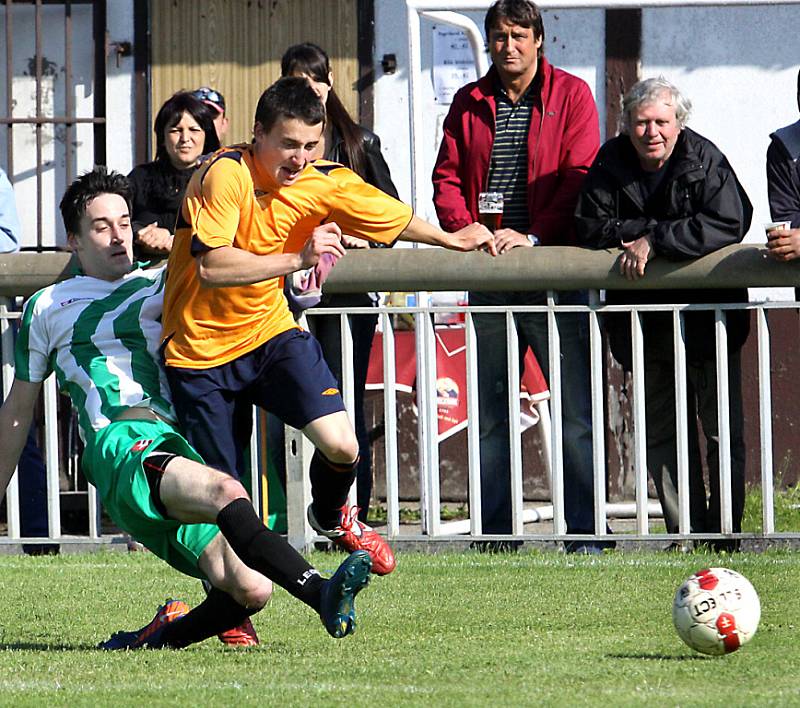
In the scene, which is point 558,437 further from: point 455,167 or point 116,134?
point 116,134

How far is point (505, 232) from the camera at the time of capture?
785 centimetres

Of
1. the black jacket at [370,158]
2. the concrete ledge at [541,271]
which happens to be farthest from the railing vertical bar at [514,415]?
the black jacket at [370,158]

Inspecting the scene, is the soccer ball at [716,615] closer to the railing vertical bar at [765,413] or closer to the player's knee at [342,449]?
the player's knee at [342,449]

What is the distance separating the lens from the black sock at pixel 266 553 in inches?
209

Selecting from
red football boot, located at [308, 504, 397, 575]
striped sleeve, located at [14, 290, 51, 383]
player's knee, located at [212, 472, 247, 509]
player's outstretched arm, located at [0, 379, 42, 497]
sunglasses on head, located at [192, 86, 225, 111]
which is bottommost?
red football boot, located at [308, 504, 397, 575]

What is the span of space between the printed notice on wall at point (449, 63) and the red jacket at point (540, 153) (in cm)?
277

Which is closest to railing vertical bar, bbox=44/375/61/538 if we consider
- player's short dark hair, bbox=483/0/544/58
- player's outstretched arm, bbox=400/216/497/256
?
player's outstretched arm, bbox=400/216/497/256

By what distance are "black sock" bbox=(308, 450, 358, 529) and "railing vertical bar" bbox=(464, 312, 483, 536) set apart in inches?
50.1

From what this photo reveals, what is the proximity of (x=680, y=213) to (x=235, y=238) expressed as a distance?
232 centimetres

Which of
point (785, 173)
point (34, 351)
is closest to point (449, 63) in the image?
point (785, 173)

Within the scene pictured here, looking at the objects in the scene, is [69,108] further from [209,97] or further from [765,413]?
[765,413]

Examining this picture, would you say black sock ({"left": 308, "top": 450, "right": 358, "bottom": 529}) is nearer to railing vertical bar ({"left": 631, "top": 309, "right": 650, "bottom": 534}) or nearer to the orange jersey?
the orange jersey

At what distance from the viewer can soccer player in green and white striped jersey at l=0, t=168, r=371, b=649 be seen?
5.39 metres

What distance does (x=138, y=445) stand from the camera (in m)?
5.65
